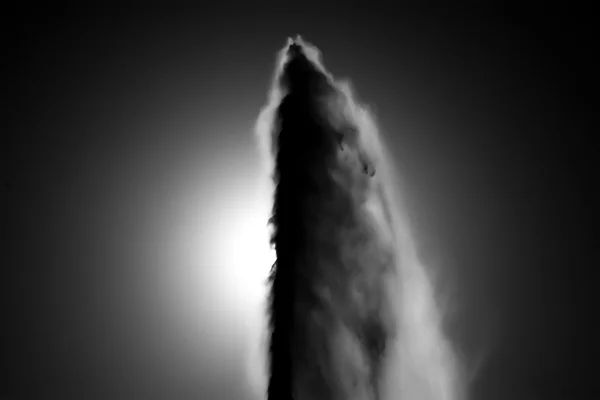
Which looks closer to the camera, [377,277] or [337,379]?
[337,379]

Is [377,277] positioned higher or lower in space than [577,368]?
lower

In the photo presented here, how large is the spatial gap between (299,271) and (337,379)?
9.66 feet

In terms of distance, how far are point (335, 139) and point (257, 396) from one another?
8873 millimetres

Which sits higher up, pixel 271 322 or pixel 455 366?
pixel 455 366

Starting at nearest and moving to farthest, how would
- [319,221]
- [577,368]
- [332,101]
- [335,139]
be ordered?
[319,221]
[335,139]
[332,101]
[577,368]

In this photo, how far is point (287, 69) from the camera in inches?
785

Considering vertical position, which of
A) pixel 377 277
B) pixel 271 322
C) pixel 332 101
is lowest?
pixel 271 322

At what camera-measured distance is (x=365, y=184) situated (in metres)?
18.7

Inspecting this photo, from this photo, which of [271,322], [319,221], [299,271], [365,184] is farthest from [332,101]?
[271,322]

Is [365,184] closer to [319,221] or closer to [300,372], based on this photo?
[319,221]

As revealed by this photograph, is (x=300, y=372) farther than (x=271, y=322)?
No

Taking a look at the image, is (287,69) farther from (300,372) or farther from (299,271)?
(300,372)

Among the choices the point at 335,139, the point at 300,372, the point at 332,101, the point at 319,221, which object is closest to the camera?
the point at 300,372

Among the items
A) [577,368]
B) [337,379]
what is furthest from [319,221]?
[577,368]
